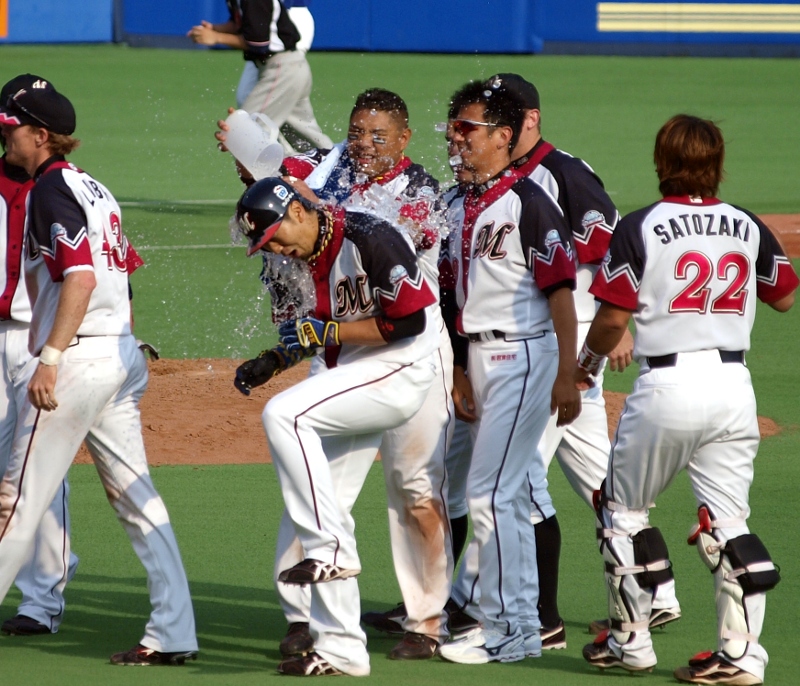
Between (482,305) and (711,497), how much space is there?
104 centimetres

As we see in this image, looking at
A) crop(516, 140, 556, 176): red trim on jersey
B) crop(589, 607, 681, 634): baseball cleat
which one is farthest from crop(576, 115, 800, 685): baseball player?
crop(516, 140, 556, 176): red trim on jersey

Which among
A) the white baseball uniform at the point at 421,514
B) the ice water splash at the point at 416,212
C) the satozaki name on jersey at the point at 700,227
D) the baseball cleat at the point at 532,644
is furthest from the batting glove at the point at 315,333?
the baseball cleat at the point at 532,644

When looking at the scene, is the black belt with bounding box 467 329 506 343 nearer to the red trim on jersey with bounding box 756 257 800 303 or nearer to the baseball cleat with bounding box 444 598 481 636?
the red trim on jersey with bounding box 756 257 800 303

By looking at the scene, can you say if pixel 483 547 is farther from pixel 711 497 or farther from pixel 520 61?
pixel 520 61

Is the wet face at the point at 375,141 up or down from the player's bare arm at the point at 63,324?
up

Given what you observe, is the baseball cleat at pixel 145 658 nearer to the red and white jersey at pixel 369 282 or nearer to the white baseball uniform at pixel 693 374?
the red and white jersey at pixel 369 282

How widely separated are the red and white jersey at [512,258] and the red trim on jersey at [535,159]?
1.52 feet

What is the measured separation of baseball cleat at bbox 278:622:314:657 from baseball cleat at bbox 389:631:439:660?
30cm

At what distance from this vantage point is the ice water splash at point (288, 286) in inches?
199

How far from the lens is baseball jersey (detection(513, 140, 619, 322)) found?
17.9ft

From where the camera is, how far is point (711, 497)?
15.1 feet

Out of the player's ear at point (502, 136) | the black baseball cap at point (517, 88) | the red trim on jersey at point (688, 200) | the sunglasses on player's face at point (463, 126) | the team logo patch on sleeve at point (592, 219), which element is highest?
the black baseball cap at point (517, 88)

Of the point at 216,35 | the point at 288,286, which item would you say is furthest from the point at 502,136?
the point at 216,35

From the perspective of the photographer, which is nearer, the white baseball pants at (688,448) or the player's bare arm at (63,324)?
the white baseball pants at (688,448)
